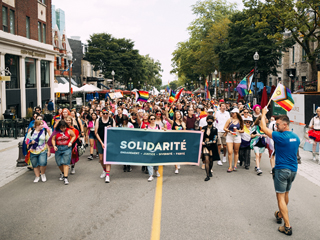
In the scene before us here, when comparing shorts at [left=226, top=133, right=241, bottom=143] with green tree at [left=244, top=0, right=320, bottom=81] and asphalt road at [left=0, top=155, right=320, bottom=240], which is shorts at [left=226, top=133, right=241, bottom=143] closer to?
asphalt road at [left=0, top=155, right=320, bottom=240]

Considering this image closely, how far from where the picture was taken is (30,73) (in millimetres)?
27328

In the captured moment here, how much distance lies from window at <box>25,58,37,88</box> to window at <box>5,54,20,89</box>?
1832mm

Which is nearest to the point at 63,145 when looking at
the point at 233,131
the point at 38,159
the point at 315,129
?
the point at 38,159

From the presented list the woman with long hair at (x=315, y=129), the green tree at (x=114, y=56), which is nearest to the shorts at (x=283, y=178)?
the woman with long hair at (x=315, y=129)

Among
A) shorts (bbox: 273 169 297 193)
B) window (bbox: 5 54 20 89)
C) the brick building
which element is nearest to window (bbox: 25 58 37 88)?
the brick building

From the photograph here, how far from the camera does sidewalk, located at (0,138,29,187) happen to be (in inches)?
352

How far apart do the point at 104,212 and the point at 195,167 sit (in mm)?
4587

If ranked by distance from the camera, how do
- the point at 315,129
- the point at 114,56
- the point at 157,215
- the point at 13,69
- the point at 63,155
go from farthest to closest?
1. the point at 114,56
2. the point at 13,69
3. the point at 315,129
4. the point at 63,155
5. the point at 157,215

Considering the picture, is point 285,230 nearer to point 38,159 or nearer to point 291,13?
point 38,159

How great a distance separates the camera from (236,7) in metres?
55.0

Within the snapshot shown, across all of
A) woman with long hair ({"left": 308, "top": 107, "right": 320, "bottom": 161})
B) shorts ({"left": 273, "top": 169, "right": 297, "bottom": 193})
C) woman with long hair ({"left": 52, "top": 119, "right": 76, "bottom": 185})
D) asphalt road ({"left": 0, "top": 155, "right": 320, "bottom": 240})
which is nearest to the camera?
asphalt road ({"left": 0, "top": 155, "right": 320, "bottom": 240})

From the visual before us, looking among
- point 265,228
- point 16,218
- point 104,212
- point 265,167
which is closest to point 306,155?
point 265,167

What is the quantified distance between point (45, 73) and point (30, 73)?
11.4ft

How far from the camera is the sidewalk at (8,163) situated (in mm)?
8938
